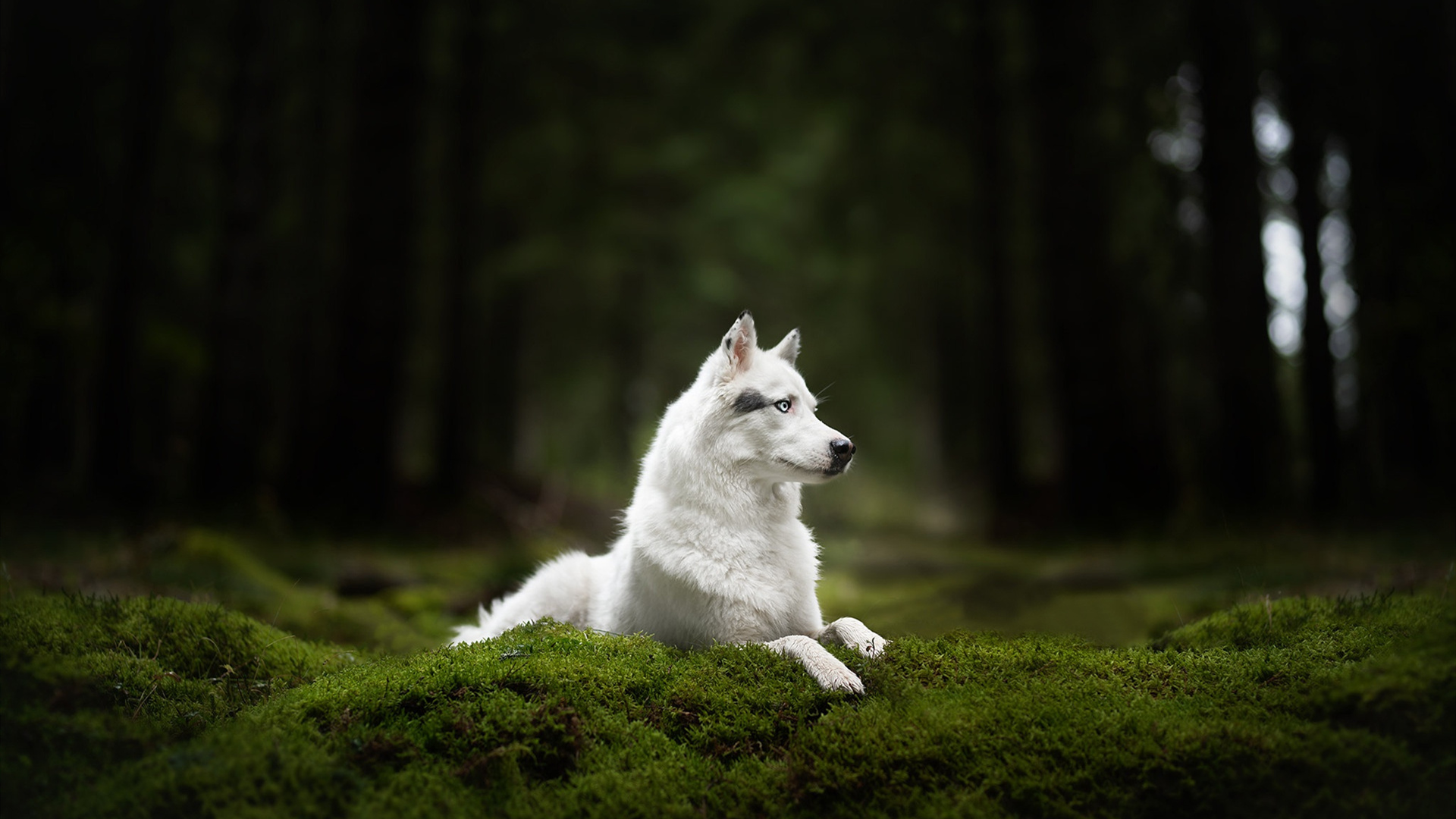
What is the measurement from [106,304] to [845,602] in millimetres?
11764

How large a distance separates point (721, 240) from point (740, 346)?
18.8 metres

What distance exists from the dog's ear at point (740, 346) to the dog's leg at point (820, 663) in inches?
58.2

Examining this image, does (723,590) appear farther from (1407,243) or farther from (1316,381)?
(1407,243)

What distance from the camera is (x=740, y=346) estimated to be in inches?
191

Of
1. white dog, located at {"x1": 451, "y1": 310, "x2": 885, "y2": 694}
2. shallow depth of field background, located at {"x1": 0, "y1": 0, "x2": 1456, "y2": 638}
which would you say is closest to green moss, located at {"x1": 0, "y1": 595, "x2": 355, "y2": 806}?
shallow depth of field background, located at {"x1": 0, "y1": 0, "x2": 1456, "y2": 638}

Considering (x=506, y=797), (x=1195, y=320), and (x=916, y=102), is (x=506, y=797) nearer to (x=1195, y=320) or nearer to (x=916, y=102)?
(x=916, y=102)

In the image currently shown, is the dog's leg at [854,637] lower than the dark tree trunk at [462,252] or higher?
lower

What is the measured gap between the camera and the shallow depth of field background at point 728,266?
11.1 meters

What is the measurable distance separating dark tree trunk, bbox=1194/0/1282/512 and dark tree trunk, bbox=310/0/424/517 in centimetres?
1234

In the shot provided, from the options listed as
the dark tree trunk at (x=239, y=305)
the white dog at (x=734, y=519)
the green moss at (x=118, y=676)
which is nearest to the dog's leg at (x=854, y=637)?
the white dog at (x=734, y=519)

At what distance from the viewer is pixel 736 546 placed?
4.63 metres

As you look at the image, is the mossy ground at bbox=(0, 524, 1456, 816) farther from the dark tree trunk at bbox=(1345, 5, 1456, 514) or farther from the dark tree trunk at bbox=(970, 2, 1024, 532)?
the dark tree trunk at bbox=(970, 2, 1024, 532)

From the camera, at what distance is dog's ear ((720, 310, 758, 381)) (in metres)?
4.72

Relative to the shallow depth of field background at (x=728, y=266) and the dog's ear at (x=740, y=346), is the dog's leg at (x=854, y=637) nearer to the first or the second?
the shallow depth of field background at (x=728, y=266)
